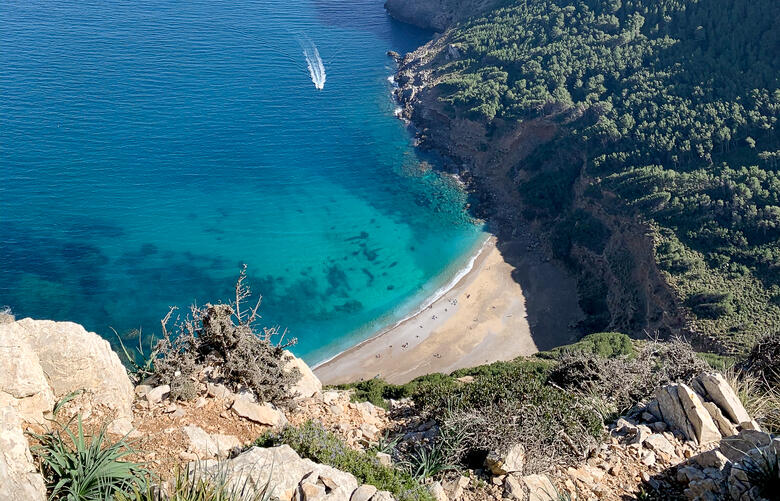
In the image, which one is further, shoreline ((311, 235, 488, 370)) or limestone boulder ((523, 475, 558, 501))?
shoreline ((311, 235, 488, 370))

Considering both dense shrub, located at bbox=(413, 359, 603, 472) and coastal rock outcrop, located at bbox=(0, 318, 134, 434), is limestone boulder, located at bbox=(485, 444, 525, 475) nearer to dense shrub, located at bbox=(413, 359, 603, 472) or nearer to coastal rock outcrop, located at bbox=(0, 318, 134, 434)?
dense shrub, located at bbox=(413, 359, 603, 472)

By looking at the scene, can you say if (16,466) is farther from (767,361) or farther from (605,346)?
(605,346)

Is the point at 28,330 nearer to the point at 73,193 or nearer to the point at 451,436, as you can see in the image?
the point at 451,436

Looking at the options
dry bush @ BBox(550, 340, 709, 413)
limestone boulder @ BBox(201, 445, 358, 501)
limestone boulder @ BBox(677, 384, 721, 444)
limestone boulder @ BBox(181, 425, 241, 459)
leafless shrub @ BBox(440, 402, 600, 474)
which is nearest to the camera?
limestone boulder @ BBox(201, 445, 358, 501)

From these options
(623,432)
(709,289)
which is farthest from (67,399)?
(709,289)

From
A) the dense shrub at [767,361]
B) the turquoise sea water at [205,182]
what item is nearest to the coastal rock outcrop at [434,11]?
the turquoise sea water at [205,182]

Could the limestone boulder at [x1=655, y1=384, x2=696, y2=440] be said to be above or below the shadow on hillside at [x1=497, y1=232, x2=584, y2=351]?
above

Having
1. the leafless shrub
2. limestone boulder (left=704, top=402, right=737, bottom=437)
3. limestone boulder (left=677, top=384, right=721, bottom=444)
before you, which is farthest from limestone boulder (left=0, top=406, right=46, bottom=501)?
limestone boulder (left=704, top=402, right=737, bottom=437)
